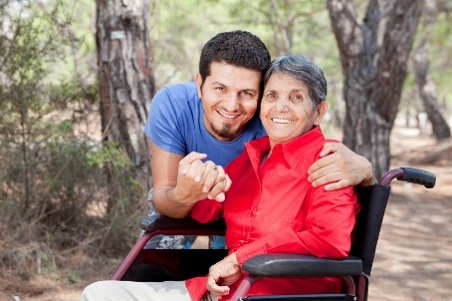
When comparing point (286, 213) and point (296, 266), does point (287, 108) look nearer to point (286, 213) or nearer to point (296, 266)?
point (286, 213)

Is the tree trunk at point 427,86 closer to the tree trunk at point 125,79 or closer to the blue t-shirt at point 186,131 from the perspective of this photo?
the tree trunk at point 125,79

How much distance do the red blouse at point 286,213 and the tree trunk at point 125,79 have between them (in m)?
2.47

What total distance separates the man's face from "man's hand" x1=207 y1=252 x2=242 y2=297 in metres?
0.60

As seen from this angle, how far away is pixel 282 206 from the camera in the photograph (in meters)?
2.57

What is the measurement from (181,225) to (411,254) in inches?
150

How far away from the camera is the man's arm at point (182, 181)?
2.51 meters

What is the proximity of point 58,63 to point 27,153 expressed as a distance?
661 millimetres

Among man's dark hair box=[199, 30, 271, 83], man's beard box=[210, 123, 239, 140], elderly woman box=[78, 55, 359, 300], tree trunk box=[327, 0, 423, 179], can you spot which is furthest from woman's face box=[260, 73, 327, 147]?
tree trunk box=[327, 0, 423, 179]

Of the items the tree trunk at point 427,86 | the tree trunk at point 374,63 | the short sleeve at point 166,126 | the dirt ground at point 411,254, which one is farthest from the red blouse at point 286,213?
the tree trunk at point 427,86

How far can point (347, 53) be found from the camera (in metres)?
8.62

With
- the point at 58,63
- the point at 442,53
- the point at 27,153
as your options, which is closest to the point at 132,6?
the point at 58,63

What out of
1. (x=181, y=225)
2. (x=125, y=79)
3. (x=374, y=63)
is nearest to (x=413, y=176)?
(x=181, y=225)

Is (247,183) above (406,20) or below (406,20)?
below

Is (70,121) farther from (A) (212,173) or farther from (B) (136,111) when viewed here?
(A) (212,173)
